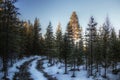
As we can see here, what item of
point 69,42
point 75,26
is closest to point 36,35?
point 75,26

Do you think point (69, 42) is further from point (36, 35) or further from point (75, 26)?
point (36, 35)

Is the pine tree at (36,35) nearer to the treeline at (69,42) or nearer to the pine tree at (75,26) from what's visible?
the treeline at (69,42)

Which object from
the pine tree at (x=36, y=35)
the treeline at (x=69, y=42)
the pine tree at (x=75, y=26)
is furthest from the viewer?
the pine tree at (x=36, y=35)

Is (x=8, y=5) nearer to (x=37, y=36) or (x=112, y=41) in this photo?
(x=112, y=41)

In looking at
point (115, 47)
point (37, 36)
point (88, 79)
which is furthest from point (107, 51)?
point (37, 36)

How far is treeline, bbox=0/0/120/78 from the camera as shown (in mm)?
31905

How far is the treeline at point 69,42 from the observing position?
105 feet

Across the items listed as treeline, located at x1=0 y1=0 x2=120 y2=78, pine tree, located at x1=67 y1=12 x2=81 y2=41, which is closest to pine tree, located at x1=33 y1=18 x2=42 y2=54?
treeline, located at x1=0 y1=0 x2=120 y2=78

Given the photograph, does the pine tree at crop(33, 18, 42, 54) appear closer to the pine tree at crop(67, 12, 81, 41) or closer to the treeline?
the treeline

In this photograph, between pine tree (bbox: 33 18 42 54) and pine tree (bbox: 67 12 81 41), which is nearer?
pine tree (bbox: 67 12 81 41)

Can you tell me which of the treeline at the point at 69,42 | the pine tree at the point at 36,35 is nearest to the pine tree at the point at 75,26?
the treeline at the point at 69,42

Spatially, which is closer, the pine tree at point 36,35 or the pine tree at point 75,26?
the pine tree at point 75,26

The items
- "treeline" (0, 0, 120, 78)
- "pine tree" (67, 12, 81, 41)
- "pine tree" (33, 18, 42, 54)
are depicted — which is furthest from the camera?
"pine tree" (33, 18, 42, 54)

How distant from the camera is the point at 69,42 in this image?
147 feet
